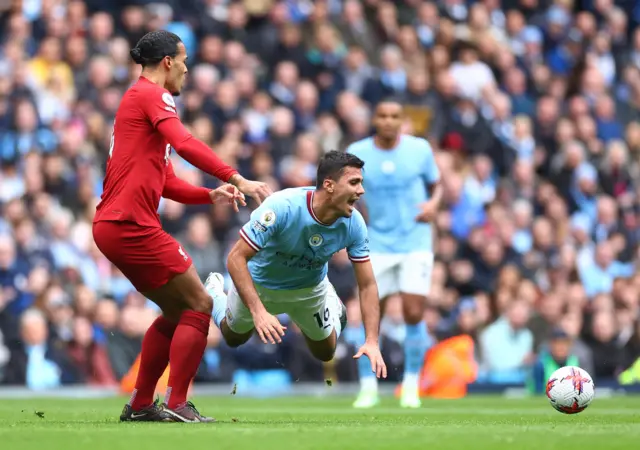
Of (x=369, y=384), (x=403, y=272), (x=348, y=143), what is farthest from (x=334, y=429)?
(x=348, y=143)

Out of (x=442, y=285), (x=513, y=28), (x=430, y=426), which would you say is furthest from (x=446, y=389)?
(x=513, y=28)

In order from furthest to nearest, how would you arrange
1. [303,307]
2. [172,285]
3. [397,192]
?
1. [397,192]
2. [303,307]
3. [172,285]

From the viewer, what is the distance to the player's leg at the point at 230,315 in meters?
11.1

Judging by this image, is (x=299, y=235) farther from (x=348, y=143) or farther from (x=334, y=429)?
(x=348, y=143)

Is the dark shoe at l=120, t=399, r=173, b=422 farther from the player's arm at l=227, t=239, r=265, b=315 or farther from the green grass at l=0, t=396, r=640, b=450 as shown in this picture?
the player's arm at l=227, t=239, r=265, b=315

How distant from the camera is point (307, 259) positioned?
10.4 m

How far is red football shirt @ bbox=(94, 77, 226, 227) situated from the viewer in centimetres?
907

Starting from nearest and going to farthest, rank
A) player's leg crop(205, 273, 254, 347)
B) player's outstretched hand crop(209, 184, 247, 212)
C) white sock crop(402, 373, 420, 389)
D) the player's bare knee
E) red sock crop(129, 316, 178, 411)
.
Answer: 1. player's outstretched hand crop(209, 184, 247, 212)
2. the player's bare knee
3. red sock crop(129, 316, 178, 411)
4. player's leg crop(205, 273, 254, 347)
5. white sock crop(402, 373, 420, 389)

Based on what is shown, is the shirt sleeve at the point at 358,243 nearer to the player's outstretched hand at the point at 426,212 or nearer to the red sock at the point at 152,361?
the red sock at the point at 152,361

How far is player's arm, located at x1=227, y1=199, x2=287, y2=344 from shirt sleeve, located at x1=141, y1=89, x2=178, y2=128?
1023mm

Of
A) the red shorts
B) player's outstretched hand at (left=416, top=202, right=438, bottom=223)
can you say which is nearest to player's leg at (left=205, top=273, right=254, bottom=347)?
the red shorts

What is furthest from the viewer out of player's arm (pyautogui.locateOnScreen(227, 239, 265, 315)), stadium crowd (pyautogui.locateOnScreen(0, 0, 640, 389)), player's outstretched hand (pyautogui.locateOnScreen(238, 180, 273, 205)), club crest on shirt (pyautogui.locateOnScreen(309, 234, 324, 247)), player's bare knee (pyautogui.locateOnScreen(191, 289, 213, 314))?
stadium crowd (pyautogui.locateOnScreen(0, 0, 640, 389))

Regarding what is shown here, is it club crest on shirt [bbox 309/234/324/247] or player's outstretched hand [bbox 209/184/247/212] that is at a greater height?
player's outstretched hand [bbox 209/184/247/212]

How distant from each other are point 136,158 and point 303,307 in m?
2.46
